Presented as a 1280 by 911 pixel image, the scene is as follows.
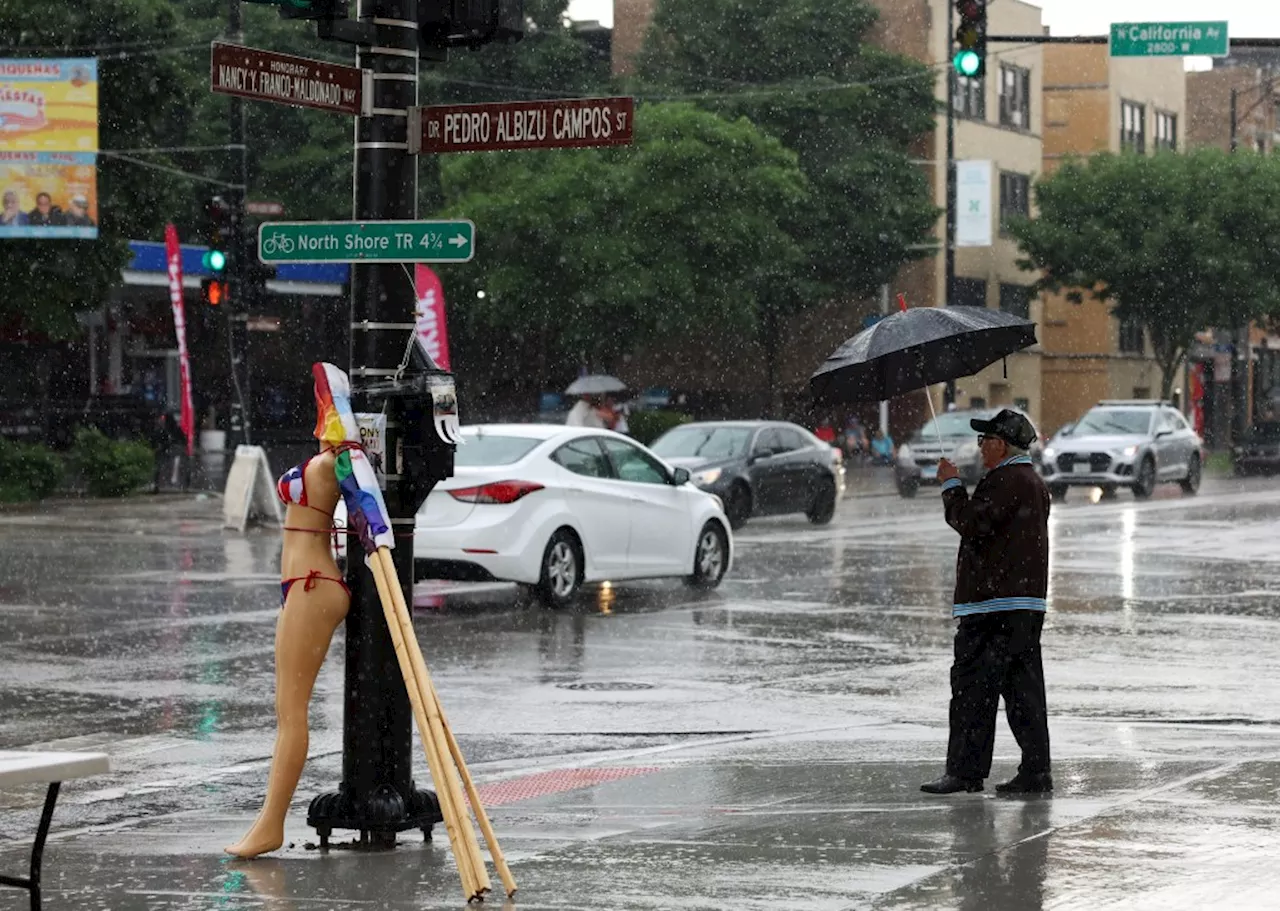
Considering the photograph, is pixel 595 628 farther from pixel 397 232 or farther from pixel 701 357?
pixel 701 357

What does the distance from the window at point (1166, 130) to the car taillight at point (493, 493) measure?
62513 mm

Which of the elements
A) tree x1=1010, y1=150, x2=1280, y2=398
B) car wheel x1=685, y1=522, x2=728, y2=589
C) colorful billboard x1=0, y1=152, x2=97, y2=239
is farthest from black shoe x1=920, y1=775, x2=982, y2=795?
tree x1=1010, y1=150, x2=1280, y2=398

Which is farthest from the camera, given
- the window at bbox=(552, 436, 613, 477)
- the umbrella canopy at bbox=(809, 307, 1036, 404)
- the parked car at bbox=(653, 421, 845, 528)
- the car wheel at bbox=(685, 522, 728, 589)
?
the parked car at bbox=(653, 421, 845, 528)

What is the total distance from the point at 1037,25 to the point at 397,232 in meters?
66.8

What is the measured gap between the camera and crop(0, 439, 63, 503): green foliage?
34.0 metres

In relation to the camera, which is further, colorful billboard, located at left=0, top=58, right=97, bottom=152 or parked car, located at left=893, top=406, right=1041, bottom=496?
parked car, located at left=893, top=406, right=1041, bottom=496

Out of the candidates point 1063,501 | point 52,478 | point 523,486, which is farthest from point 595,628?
point 1063,501

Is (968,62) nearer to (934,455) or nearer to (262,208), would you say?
(262,208)

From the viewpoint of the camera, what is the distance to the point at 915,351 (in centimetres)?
1005

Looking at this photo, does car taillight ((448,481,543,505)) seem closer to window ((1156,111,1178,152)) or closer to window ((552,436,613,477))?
window ((552,436,613,477))

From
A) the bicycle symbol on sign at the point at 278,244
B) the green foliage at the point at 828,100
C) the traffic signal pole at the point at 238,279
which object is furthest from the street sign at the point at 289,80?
the green foliage at the point at 828,100

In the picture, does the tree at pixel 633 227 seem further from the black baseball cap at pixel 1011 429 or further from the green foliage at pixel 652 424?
the black baseball cap at pixel 1011 429

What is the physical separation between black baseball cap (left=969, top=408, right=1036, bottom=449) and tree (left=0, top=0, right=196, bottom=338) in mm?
28544

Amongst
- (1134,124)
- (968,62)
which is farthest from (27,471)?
(1134,124)
